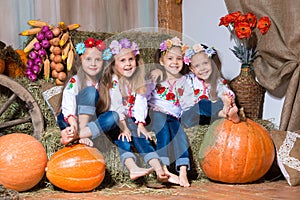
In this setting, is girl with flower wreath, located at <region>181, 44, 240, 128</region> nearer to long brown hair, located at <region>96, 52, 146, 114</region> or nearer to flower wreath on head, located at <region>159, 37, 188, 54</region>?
flower wreath on head, located at <region>159, 37, 188, 54</region>

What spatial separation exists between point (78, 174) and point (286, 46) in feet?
5.26

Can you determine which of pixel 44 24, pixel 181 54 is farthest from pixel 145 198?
pixel 44 24

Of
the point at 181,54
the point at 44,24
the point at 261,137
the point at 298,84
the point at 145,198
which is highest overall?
the point at 44,24

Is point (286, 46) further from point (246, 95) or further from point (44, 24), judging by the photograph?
point (44, 24)

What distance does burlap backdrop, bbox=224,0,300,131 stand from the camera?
3.08 meters

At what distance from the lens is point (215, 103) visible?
309cm

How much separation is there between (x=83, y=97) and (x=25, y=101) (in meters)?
0.47

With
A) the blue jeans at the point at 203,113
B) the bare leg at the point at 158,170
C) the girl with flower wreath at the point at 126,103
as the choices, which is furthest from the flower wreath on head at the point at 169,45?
the bare leg at the point at 158,170

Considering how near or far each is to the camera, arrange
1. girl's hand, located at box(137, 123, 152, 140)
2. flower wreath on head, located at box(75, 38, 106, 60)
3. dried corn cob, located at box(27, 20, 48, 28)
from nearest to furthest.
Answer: girl's hand, located at box(137, 123, 152, 140)
flower wreath on head, located at box(75, 38, 106, 60)
dried corn cob, located at box(27, 20, 48, 28)

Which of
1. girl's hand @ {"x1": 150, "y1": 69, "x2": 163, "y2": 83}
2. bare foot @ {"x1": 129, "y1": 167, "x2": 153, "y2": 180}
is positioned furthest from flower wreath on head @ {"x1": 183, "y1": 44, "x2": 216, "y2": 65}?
bare foot @ {"x1": 129, "y1": 167, "x2": 153, "y2": 180}

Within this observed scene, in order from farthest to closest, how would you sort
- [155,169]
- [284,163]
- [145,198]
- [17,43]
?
1. [17,43]
2. [284,163]
3. [155,169]
4. [145,198]

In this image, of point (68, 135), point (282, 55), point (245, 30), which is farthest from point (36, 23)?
point (282, 55)

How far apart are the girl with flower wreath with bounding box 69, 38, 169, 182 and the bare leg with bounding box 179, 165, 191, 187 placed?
4.5 inches

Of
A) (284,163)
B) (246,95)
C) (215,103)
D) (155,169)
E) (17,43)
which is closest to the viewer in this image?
(155,169)
